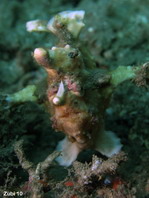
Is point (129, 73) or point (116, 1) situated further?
point (116, 1)

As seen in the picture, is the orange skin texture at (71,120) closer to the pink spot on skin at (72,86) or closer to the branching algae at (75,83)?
the branching algae at (75,83)

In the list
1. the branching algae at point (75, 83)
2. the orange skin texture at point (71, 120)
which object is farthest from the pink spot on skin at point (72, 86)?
the orange skin texture at point (71, 120)

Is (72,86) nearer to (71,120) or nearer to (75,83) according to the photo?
(75,83)

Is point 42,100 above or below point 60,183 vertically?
above

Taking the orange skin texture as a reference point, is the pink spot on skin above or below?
above

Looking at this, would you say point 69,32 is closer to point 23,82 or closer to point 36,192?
point 36,192

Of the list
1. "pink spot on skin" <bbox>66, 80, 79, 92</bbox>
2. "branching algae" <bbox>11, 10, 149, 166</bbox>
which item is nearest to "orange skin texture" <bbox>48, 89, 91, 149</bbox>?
"branching algae" <bbox>11, 10, 149, 166</bbox>

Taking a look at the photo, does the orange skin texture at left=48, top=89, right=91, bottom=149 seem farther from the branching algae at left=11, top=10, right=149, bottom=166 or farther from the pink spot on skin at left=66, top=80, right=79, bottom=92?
the pink spot on skin at left=66, top=80, right=79, bottom=92

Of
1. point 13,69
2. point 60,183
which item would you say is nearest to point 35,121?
point 60,183
